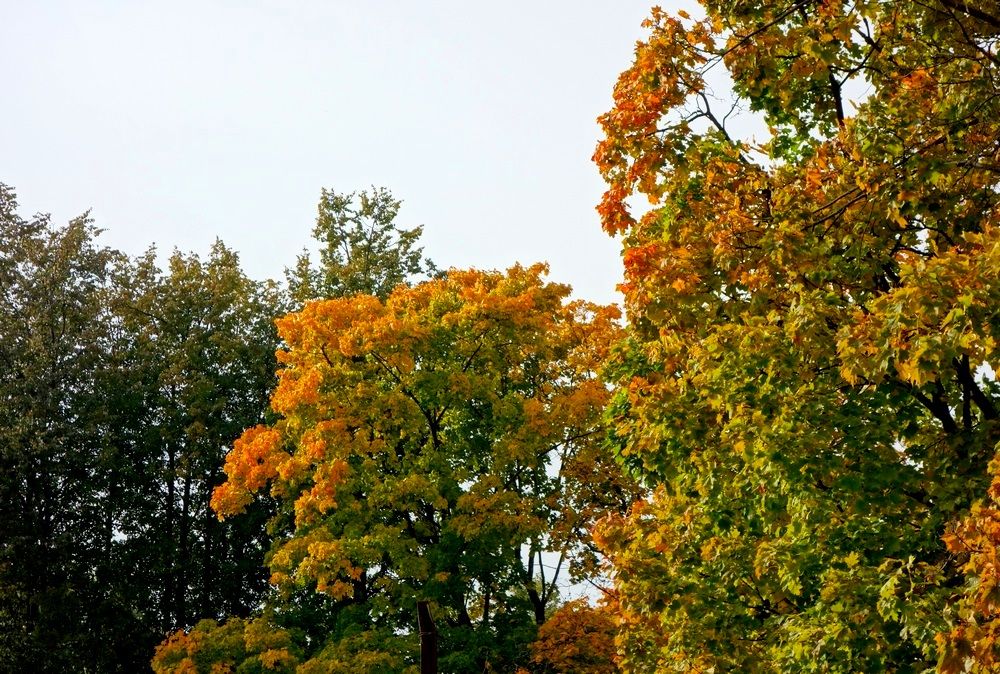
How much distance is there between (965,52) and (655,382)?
5384 millimetres

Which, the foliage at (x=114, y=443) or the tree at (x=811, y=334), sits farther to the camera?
the foliage at (x=114, y=443)

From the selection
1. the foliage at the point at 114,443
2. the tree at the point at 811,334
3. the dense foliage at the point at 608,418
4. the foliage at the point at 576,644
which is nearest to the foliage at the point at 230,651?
the dense foliage at the point at 608,418

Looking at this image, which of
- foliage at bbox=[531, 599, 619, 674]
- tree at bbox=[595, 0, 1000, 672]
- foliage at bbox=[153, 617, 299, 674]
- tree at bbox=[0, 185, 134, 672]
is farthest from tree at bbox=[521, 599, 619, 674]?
tree at bbox=[0, 185, 134, 672]

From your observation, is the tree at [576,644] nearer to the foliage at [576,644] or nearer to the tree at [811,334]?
the foliage at [576,644]

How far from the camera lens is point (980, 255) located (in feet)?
26.3

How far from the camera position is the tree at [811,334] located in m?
9.52

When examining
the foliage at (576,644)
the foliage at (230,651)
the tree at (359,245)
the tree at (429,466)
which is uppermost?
the tree at (359,245)

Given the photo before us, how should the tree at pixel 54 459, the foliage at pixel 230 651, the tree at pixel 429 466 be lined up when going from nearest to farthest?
the tree at pixel 429 466, the foliage at pixel 230 651, the tree at pixel 54 459

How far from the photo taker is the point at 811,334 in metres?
9.83

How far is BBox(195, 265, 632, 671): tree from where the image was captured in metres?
22.2

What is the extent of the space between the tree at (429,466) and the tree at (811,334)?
30.9ft

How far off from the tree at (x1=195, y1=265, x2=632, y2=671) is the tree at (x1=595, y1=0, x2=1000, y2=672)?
943 centimetres

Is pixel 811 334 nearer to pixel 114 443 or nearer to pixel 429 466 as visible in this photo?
pixel 429 466

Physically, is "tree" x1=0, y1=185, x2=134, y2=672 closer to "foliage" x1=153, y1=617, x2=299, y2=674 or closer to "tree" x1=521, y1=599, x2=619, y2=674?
"foliage" x1=153, y1=617, x2=299, y2=674
